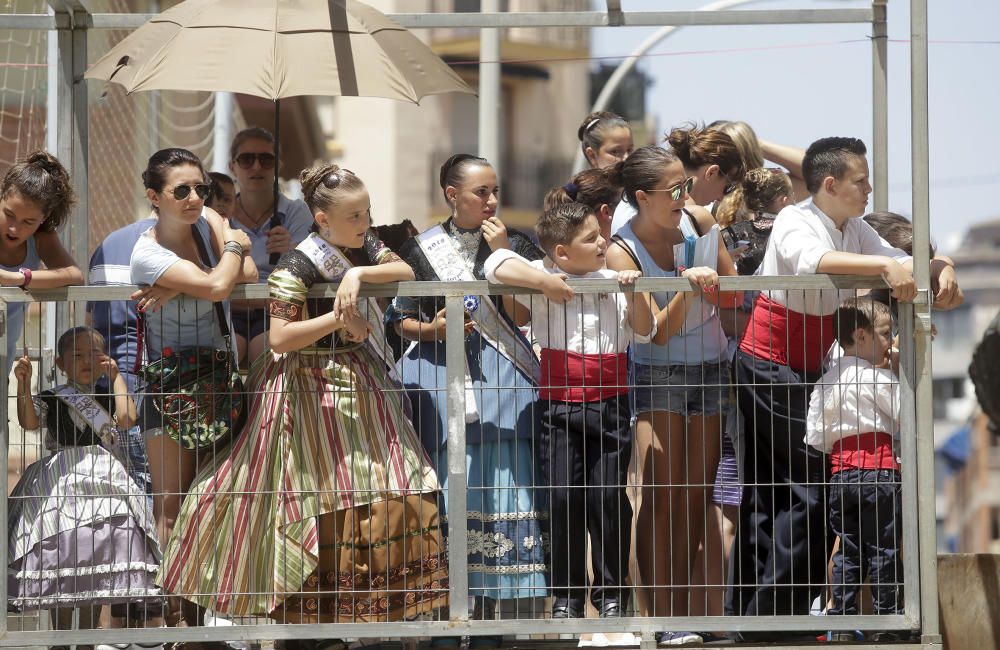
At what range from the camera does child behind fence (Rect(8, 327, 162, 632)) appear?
19.3ft

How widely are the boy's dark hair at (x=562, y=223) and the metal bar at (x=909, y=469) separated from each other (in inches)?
49.2

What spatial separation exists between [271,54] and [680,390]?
2204mm

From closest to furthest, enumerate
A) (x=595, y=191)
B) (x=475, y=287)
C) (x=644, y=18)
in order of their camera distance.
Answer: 1. (x=475, y=287)
2. (x=595, y=191)
3. (x=644, y=18)

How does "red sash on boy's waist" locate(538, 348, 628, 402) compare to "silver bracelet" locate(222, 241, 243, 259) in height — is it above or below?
below

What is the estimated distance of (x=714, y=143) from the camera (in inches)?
281

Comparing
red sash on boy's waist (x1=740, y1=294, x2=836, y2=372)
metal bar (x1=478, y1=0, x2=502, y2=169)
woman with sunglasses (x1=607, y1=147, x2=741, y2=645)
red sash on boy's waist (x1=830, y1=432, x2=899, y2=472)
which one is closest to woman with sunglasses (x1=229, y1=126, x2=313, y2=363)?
woman with sunglasses (x1=607, y1=147, x2=741, y2=645)

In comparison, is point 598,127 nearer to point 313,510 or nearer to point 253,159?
point 253,159

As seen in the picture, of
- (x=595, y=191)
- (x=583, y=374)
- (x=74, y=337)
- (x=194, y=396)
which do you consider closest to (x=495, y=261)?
(x=583, y=374)

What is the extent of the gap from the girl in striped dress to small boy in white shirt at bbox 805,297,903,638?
1.50 meters

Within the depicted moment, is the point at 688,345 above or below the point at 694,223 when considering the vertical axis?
below

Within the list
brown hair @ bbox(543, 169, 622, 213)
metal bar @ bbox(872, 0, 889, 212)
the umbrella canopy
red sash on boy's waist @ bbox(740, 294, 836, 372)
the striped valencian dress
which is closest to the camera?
the striped valencian dress

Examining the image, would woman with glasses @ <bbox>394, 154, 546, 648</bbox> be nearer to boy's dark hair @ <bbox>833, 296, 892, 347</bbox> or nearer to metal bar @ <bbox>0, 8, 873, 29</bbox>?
boy's dark hair @ <bbox>833, 296, 892, 347</bbox>

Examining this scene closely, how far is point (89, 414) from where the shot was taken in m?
5.92

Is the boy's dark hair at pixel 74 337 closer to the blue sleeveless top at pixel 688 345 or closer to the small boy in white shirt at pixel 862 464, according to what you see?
the blue sleeveless top at pixel 688 345
